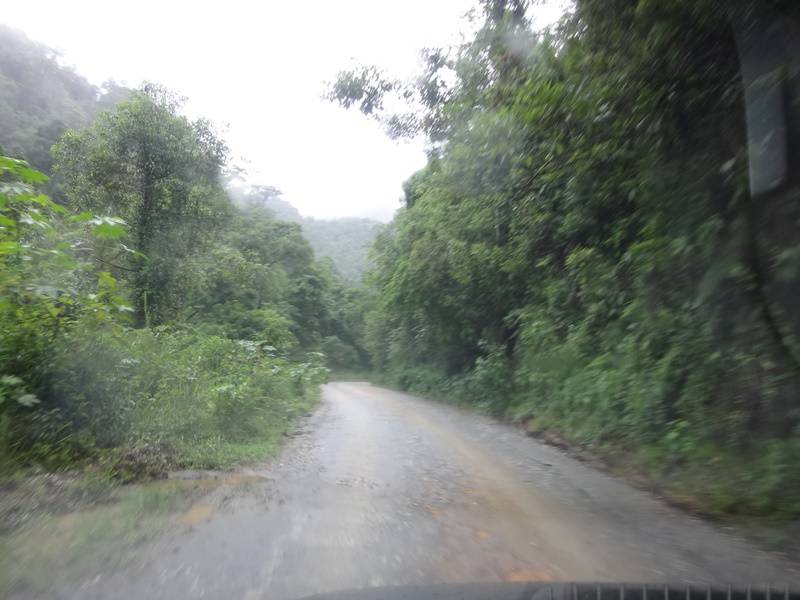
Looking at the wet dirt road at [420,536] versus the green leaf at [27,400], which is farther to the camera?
the green leaf at [27,400]

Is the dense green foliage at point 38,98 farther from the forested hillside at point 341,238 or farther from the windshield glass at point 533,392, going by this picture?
the forested hillside at point 341,238

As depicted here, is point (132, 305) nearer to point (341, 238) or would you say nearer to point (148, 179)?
point (148, 179)

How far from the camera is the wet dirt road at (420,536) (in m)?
4.69

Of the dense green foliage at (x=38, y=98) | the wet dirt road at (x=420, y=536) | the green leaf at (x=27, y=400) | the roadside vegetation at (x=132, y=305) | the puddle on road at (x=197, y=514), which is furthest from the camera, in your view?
the dense green foliage at (x=38, y=98)

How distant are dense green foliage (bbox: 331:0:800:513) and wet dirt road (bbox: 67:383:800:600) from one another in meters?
1.24

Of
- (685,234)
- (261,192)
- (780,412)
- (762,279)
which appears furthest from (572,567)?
(261,192)

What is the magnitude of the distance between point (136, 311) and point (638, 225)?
43.3 ft

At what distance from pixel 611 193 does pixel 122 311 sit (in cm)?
785

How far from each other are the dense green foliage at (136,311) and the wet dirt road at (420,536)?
5.80ft

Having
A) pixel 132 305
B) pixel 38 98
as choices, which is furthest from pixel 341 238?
pixel 132 305

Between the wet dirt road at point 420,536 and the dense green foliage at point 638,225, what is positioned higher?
the dense green foliage at point 638,225

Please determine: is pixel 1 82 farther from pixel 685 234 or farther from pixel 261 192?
pixel 685 234

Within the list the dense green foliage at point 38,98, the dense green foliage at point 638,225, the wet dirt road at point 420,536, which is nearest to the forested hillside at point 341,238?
the dense green foliage at point 38,98

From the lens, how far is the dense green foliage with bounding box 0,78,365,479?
7.53m
